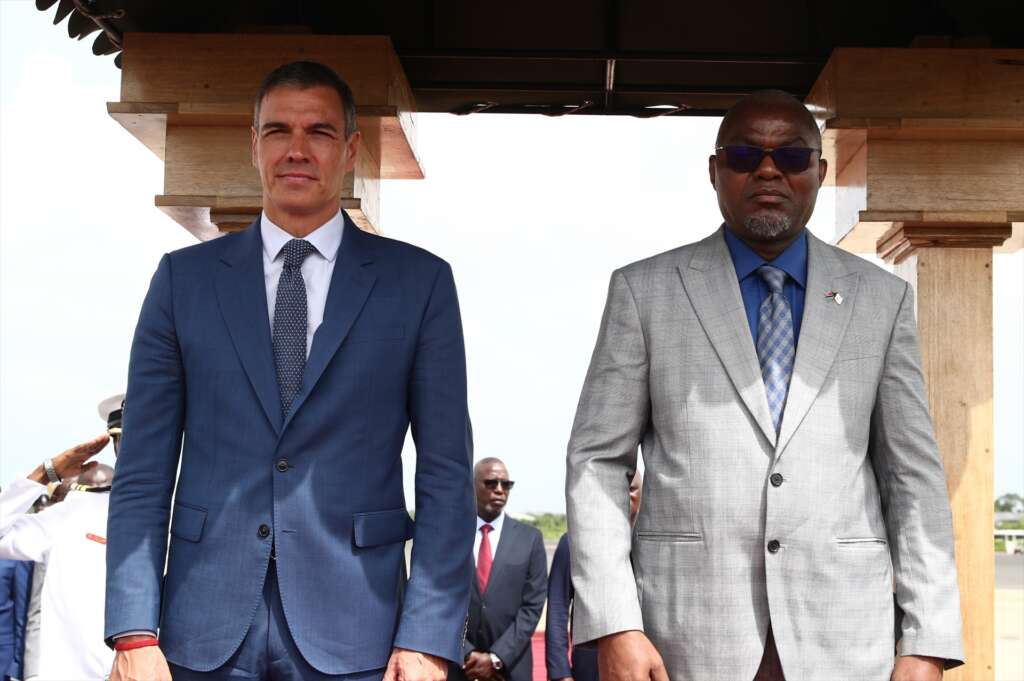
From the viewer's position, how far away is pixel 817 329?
3.50m

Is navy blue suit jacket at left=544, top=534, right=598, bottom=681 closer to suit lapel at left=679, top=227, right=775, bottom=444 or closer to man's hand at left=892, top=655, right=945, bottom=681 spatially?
suit lapel at left=679, top=227, right=775, bottom=444

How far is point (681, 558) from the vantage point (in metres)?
3.38

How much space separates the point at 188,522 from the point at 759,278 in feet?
4.94

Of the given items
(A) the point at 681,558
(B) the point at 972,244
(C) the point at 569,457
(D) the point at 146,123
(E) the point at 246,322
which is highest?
(D) the point at 146,123

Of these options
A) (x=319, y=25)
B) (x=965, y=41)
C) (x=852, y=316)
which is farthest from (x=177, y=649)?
(x=965, y=41)

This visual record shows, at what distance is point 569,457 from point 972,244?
2.87 m

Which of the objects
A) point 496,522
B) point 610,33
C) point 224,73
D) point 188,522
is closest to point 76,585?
point 224,73

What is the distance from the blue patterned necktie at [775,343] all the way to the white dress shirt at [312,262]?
41.2 inches

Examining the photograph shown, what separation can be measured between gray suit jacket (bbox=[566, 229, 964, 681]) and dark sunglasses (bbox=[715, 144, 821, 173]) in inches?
9.5

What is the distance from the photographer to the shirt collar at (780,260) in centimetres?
362

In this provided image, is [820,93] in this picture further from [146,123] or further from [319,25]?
[146,123]

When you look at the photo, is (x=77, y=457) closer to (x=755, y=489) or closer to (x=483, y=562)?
(x=483, y=562)

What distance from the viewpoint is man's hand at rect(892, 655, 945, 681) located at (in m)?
3.31

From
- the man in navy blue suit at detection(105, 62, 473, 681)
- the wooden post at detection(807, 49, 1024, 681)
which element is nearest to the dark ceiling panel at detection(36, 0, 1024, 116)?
the wooden post at detection(807, 49, 1024, 681)
